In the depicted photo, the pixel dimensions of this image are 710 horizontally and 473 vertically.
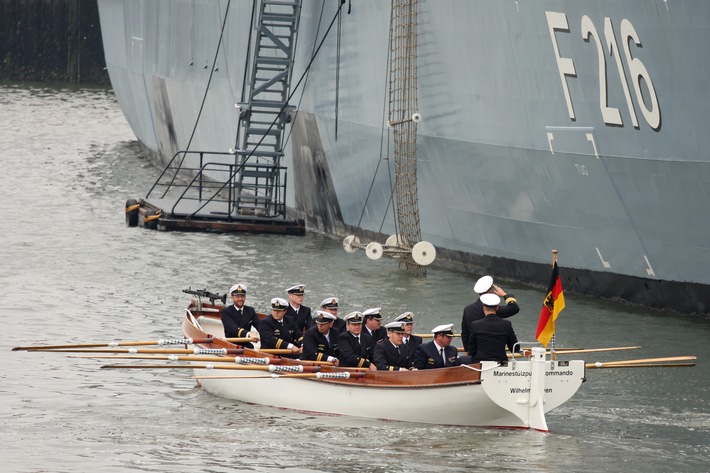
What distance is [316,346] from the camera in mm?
20250

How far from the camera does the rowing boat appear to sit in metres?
17.9

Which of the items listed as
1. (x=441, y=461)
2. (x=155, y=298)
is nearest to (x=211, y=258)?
(x=155, y=298)

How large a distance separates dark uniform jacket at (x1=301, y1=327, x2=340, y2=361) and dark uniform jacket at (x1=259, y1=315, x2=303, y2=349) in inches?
35.6

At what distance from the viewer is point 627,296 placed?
25.3m

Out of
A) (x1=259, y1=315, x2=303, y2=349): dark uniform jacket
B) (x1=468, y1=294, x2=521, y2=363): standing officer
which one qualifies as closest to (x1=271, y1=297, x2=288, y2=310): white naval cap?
(x1=259, y1=315, x2=303, y2=349): dark uniform jacket

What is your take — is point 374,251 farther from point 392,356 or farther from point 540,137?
point 392,356

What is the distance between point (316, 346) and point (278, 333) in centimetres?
124

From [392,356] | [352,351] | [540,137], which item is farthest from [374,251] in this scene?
[392,356]

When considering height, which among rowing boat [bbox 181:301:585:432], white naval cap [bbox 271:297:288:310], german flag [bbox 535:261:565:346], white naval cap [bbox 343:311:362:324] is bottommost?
rowing boat [bbox 181:301:585:432]

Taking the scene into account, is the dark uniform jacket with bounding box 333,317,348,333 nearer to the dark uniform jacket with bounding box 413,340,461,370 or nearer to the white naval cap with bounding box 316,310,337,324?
the white naval cap with bounding box 316,310,337,324

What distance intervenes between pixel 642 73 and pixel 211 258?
38.7 feet

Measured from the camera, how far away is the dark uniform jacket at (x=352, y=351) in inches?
782

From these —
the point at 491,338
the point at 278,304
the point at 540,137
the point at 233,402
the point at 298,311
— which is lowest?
the point at 233,402

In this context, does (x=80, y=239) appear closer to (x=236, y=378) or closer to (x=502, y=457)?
(x=236, y=378)
